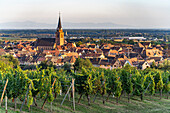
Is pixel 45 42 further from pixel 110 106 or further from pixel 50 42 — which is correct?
pixel 110 106

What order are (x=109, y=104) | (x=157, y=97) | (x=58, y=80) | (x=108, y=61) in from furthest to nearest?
(x=108, y=61) < (x=157, y=97) < (x=109, y=104) < (x=58, y=80)

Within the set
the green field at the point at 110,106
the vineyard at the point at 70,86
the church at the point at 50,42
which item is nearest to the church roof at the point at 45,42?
the church at the point at 50,42

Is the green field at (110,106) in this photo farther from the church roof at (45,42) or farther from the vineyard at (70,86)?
the church roof at (45,42)

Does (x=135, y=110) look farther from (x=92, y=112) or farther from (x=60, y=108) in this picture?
(x=60, y=108)

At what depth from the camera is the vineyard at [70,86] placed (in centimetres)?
1714

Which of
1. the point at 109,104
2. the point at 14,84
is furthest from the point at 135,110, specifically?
the point at 14,84

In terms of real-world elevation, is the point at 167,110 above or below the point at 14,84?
below

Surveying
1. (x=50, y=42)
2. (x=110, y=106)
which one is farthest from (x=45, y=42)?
(x=110, y=106)

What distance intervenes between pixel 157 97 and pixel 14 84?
49.3 ft

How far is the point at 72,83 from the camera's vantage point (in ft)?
63.4

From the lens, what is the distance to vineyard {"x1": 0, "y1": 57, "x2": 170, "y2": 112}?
1714 centimetres

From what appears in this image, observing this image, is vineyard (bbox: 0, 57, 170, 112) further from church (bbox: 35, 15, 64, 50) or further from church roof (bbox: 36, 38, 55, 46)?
church roof (bbox: 36, 38, 55, 46)

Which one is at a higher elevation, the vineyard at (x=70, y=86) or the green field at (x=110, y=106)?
the vineyard at (x=70, y=86)

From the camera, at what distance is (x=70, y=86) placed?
19141 mm
